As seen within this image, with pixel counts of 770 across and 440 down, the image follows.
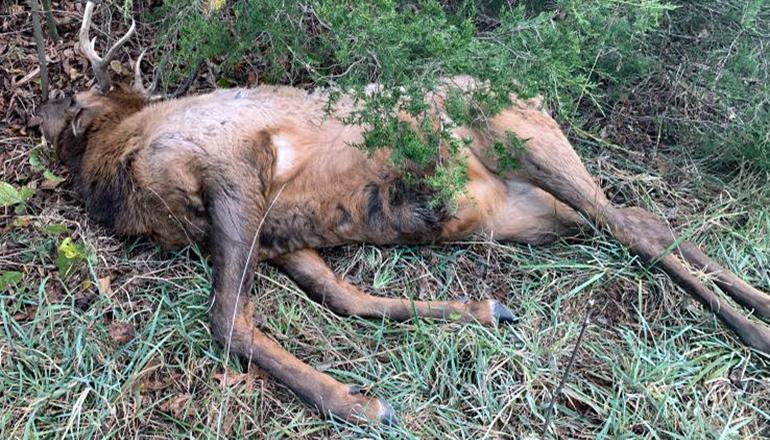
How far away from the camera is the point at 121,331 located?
4.07m

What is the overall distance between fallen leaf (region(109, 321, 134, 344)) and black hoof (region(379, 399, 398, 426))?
142 centimetres

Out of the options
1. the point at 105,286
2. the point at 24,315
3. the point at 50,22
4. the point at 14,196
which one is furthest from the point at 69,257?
the point at 50,22

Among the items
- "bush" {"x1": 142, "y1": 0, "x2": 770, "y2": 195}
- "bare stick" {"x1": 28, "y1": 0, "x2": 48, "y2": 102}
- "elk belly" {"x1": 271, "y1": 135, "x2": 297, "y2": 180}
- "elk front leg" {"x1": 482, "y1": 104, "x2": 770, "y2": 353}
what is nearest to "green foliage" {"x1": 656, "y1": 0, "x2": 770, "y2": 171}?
"bush" {"x1": 142, "y1": 0, "x2": 770, "y2": 195}

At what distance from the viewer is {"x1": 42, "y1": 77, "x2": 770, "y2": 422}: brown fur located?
4.16 metres

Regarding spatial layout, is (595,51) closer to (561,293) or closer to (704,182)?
(704,182)

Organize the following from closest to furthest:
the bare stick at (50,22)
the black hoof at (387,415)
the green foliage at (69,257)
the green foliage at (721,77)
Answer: the black hoof at (387,415), the green foliage at (69,257), the green foliage at (721,77), the bare stick at (50,22)

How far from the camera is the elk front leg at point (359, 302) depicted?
4137mm

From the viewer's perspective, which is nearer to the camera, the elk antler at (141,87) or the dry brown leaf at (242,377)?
the dry brown leaf at (242,377)

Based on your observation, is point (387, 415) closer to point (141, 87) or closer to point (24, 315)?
point (24, 315)

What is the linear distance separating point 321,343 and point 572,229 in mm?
1639

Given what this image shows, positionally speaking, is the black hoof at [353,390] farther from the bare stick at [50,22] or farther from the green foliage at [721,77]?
the bare stick at [50,22]

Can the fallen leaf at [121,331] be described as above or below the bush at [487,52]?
below

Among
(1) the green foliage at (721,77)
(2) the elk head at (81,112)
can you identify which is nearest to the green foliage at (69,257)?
(2) the elk head at (81,112)

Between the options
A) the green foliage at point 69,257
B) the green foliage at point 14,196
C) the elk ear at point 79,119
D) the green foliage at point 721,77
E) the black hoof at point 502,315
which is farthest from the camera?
the elk ear at point 79,119
